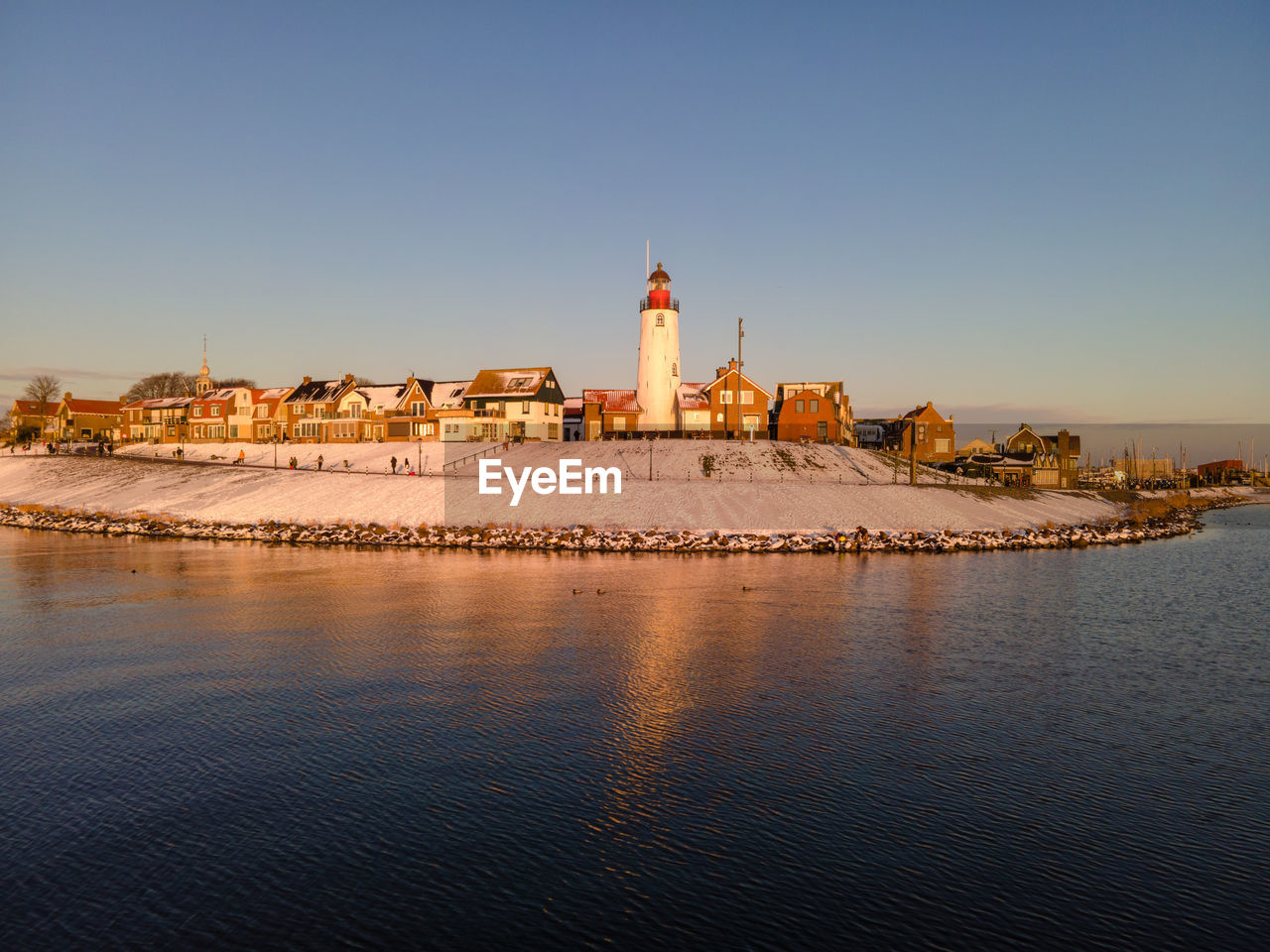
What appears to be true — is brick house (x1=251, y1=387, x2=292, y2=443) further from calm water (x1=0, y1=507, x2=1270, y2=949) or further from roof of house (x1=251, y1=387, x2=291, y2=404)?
calm water (x1=0, y1=507, x2=1270, y2=949)

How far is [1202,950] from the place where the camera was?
10.0 m

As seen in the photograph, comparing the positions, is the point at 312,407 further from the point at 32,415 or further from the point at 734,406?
the point at 32,415

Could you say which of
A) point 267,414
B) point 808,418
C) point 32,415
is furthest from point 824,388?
point 32,415

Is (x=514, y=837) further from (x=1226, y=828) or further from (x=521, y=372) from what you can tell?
(x=521, y=372)

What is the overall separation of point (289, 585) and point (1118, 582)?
3894cm

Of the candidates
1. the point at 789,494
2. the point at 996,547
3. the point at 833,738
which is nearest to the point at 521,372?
the point at 789,494

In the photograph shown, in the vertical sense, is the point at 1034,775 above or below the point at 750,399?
below

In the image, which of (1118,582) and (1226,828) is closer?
(1226,828)

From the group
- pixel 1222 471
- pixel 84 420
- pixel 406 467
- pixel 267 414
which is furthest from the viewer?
pixel 1222 471

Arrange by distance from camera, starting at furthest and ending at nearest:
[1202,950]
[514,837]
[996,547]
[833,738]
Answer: [996,547] < [833,738] < [514,837] < [1202,950]

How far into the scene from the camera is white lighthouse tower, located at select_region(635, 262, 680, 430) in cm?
8525

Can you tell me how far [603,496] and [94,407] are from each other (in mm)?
112672

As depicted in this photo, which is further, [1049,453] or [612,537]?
[1049,453]

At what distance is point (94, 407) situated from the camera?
134m
